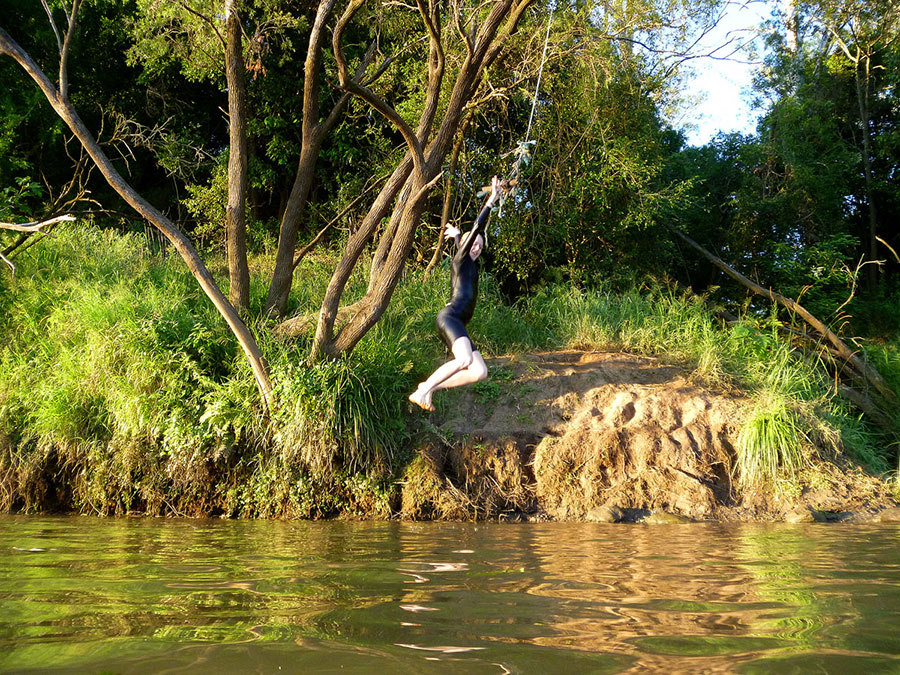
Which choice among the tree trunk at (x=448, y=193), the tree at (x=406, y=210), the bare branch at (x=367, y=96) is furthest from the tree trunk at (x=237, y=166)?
the tree trunk at (x=448, y=193)

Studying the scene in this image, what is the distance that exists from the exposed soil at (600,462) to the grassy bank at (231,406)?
37 centimetres

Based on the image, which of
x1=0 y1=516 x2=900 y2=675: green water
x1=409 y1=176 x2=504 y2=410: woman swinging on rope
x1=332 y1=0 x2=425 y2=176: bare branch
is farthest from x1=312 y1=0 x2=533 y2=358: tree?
x1=0 y1=516 x2=900 y2=675: green water

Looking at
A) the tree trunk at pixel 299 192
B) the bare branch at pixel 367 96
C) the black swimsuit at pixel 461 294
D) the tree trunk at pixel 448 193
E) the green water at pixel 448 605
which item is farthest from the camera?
the tree trunk at pixel 448 193

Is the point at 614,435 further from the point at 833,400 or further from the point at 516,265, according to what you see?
the point at 516,265

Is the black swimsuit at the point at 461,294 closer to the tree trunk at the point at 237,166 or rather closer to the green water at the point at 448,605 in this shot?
the green water at the point at 448,605

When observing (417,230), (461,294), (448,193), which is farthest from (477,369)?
(417,230)

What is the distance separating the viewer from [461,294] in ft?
22.8

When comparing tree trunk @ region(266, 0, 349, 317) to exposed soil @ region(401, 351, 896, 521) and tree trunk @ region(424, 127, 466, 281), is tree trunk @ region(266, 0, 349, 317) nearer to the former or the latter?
tree trunk @ region(424, 127, 466, 281)

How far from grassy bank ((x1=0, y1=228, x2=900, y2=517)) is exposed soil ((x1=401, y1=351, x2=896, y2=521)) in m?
0.37

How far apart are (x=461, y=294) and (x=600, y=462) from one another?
3.35m

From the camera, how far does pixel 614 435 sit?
9109mm

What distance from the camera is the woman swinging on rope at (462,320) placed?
263 inches

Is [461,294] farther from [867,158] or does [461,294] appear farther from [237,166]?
[867,158]

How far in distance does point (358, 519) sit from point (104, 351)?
14.0ft
